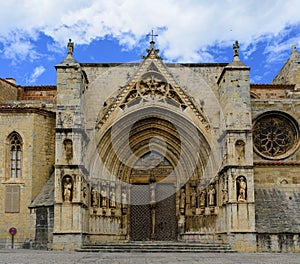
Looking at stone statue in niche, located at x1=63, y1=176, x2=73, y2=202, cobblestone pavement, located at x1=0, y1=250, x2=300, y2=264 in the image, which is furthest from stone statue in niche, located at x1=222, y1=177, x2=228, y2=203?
stone statue in niche, located at x1=63, y1=176, x2=73, y2=202

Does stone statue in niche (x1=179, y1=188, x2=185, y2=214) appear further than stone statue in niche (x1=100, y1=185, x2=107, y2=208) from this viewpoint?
Yes

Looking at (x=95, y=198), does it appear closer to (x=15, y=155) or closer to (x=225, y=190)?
(x=15, y=155)

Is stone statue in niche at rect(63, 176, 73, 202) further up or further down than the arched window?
further down

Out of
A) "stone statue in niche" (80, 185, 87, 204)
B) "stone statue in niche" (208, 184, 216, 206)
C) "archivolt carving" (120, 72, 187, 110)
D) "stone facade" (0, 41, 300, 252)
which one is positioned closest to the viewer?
"stone facade" (0, 41, 300, 252)

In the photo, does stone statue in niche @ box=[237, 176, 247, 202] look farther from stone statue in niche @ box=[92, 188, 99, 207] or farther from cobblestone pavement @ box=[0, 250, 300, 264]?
stone statue in niche @ box=[92, 188, 99, 207]

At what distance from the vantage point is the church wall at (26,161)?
63.8 feet

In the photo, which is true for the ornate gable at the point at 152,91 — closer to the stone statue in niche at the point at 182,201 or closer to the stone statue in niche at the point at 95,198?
the stone statue in niche at the point at 95,198

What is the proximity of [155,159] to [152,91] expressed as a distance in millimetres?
2965

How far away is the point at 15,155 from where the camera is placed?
20.2 metres

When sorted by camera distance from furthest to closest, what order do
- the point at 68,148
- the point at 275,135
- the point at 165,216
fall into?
the point at 275,135
the point at 165,216
the point at 68,148

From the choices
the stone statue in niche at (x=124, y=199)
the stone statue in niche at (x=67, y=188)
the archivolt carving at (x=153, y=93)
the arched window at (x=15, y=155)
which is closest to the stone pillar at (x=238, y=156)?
the archivolt carving at (x=153, y=93)

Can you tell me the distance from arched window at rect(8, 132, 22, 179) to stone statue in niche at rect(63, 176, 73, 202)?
292 centimetres

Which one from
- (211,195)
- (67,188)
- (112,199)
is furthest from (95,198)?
(211,195)

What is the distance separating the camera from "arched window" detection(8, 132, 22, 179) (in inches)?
791
